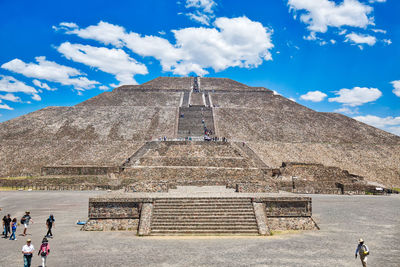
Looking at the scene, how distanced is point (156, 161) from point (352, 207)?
53.8 feet

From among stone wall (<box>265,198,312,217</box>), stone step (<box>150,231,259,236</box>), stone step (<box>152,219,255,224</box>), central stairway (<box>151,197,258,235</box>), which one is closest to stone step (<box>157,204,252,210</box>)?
central stairway (<box>151,197,258,235</box>)

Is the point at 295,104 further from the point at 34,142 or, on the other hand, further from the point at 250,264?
the point at 250,264

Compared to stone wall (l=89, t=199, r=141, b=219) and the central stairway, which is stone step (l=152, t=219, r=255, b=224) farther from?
stone wall (l=89, t=199, r=141, b=219)

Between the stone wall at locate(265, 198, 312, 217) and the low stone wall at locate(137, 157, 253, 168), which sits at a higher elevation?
the low stone wall at locate(137, 157, 253, 168)

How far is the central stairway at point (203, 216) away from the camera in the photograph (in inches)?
439

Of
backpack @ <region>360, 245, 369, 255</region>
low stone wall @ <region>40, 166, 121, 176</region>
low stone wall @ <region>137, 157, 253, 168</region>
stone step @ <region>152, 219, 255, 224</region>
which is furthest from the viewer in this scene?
low stone wall @ <region>40, 166, 121, 176</region>

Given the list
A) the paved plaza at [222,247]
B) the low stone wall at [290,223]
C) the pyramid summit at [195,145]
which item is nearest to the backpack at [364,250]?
the paved plaza at [222,247]


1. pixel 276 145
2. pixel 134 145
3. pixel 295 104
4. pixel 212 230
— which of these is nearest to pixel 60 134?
pixel 134 145

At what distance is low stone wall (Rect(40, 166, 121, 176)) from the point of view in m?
26.1

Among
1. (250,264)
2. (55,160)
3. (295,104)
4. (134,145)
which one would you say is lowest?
(250,264)

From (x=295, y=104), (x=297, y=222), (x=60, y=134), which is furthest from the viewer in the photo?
(x=295, y=104)

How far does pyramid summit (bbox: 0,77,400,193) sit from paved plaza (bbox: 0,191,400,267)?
5.48m

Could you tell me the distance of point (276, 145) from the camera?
3575cm

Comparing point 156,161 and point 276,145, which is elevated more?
point 276,145
